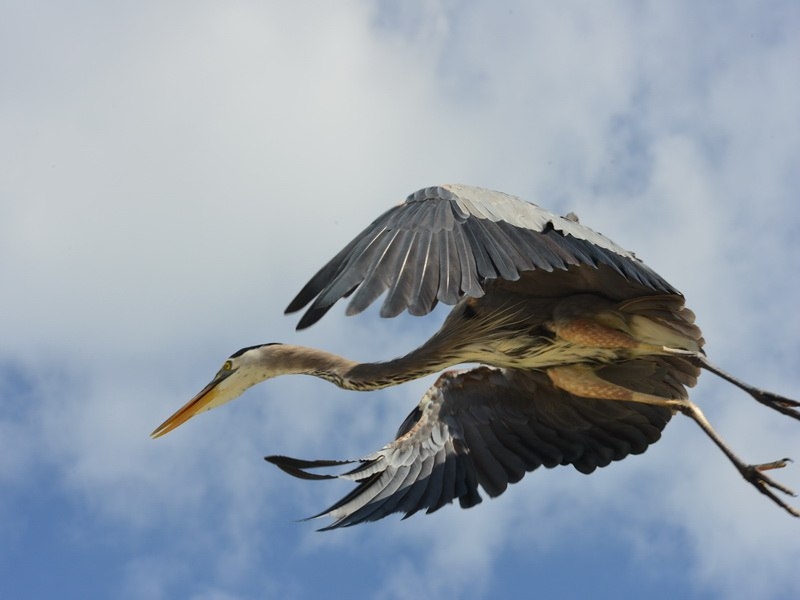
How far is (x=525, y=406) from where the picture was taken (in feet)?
27.6

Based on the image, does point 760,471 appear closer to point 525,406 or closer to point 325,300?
point 525,406

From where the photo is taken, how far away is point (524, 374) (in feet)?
27.0

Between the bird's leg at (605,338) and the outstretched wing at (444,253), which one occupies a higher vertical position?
the bird's leg at (605,338)

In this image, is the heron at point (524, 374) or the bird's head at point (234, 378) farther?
the bird's head at point (234, 378)

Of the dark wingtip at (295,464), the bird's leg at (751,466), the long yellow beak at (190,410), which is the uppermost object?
the bird's leg at (751,466)

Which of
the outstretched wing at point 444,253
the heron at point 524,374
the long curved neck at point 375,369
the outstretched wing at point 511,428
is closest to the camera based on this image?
the outstretched wing at point 444,253

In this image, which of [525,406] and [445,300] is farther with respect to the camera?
[525,406]

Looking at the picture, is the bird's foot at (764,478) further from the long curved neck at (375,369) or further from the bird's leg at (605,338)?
the long curved neck at (375,369)

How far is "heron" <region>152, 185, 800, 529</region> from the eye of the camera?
6.97m

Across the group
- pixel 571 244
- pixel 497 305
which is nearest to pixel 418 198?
pixel 571 244

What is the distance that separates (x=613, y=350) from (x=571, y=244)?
4.69ft

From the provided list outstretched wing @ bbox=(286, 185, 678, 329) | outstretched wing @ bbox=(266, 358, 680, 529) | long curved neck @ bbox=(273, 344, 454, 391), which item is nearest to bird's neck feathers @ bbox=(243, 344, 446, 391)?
long curved neck @ bbox=(273, 344, 454, 391)

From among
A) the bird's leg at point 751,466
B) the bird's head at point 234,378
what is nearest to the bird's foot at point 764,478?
the bird's leg at point 751,466

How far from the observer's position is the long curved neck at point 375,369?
7.79 m
